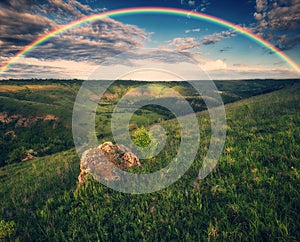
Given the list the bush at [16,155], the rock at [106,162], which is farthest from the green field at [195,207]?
the bush at [16,155]

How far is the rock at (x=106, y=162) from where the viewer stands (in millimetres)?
9887

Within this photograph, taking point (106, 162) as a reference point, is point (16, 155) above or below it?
below

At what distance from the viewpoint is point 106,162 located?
34.8 ft

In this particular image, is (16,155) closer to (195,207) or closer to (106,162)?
(106,162)

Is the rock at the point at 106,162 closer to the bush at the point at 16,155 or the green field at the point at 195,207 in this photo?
the green field at the point at 195,207

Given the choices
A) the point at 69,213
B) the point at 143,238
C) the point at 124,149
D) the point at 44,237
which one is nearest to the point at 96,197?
the point at 69,213

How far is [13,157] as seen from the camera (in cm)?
5512

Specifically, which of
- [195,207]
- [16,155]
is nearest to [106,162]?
[195,207]

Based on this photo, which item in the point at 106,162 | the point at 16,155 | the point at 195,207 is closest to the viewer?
the point at 195,207

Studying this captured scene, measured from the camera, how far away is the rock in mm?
9887

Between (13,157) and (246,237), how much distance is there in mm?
65278

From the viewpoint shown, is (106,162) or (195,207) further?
(106,162)

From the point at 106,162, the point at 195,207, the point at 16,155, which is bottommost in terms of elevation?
the point at 16,155

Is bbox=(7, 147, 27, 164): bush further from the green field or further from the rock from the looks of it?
the rock
